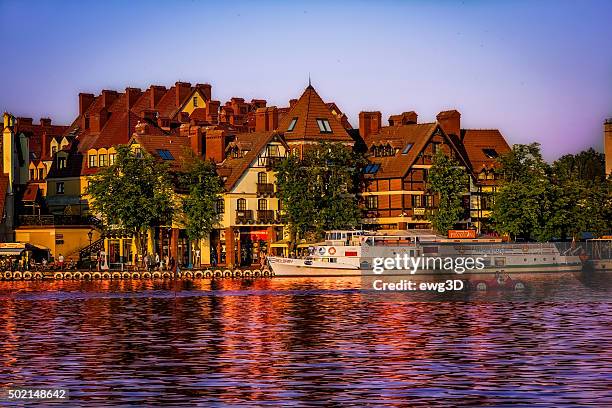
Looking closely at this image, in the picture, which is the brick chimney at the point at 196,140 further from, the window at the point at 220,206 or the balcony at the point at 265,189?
the balcony at the point at 265,189

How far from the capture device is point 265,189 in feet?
504

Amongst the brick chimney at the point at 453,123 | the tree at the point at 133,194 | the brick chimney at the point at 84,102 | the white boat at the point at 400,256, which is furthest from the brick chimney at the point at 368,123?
the brick chimney at the point at 84,102

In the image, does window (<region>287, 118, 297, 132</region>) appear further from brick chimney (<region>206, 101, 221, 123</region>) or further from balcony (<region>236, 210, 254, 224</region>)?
brick chimney (<region>206, 101, 221, 123</region>)

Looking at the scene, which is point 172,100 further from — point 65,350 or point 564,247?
point 65,350

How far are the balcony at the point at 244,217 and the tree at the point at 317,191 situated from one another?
12.6 feet

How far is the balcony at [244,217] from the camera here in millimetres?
152125

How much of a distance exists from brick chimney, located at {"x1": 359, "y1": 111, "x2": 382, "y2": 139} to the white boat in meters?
27.6

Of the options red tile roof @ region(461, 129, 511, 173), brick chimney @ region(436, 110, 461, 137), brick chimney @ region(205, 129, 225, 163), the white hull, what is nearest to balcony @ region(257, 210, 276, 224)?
brick chimney @ region(205, 129, 225, 163)

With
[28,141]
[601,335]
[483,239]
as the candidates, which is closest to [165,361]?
[601,335]

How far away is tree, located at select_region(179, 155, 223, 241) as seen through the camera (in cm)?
14738

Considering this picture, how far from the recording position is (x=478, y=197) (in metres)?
164

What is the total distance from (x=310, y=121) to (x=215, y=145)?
11394 mm

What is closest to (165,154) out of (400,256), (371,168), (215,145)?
(215,145)

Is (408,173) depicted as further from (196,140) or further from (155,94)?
(155,94)
